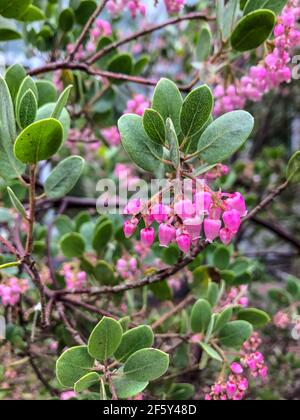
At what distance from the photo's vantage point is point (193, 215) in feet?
2.33

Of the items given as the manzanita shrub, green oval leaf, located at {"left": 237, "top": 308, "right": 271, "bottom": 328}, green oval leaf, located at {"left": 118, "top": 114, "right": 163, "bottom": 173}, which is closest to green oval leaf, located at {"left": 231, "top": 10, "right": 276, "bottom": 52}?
the manzanita shrub

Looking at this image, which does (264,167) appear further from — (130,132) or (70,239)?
(130,132)

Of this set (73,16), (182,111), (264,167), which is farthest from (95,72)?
(264,167)

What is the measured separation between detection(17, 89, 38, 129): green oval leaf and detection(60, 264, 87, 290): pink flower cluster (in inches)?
23.2

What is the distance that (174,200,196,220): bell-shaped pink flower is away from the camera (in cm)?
69

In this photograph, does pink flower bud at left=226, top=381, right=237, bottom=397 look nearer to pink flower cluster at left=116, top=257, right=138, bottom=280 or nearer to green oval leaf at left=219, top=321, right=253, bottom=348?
green oval leaf at left=219, top=321, right=253, bottom=348

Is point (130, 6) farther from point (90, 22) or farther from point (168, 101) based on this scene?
point (168, 101)

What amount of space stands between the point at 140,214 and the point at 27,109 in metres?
0.22

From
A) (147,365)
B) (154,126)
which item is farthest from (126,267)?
(154,126)

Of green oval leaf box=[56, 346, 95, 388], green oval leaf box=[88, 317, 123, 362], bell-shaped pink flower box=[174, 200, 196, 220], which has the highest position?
bell-shaped pink flower box=[174, 200, 196, 220]

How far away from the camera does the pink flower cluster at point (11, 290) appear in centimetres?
114

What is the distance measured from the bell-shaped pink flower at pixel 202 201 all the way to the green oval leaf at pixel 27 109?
0.87 feet
